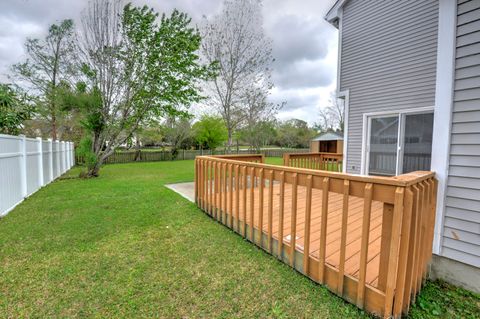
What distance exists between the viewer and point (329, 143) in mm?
18234

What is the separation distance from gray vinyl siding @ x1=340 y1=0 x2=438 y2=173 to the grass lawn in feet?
12.5

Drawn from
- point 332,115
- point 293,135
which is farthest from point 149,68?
point 293,135

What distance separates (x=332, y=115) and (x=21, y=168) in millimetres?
27554

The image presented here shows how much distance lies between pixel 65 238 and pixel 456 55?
16.8 feet

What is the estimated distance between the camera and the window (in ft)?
14.6

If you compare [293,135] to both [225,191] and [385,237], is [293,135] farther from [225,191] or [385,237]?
[385,237]

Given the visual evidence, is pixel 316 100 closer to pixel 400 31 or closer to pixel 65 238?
pixel 400 31

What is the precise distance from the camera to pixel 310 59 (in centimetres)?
1145

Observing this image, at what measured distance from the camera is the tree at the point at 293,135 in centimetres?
3331

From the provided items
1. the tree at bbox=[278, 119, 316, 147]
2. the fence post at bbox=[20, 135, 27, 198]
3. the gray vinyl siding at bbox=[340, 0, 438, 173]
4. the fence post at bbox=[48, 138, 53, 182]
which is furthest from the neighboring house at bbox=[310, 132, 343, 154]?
the fence post at bbox=[20, 135, 27, 198]

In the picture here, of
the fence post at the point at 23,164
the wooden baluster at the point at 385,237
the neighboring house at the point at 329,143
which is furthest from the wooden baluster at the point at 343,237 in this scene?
the neighboring house at the point at 329,143

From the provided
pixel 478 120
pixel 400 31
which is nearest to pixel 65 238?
pixel 478 120

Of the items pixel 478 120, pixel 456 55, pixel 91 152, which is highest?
pixel 456 55

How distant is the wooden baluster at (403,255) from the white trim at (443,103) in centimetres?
86
